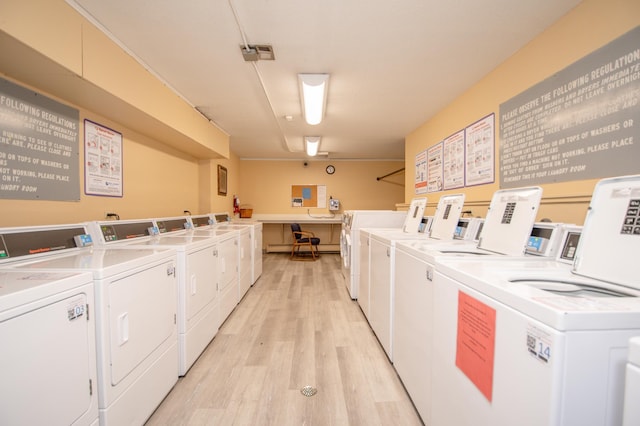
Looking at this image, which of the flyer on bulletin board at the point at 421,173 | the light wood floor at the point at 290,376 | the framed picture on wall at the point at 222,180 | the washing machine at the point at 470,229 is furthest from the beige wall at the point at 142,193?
the flyer on bulletin board at the point at 421,173

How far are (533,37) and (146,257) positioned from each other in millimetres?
2929

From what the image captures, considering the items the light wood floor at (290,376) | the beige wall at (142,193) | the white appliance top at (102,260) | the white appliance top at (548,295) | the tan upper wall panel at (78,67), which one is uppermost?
the tan upper wall panel at (78,67)

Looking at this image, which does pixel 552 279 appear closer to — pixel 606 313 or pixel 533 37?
pixel 606 313

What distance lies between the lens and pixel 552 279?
37.0 inches

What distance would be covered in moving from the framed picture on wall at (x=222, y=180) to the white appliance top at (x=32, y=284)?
11.8 ft

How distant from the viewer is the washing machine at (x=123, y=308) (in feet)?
3.54

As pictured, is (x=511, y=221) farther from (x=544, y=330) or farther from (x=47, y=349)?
(x=47, y=349)

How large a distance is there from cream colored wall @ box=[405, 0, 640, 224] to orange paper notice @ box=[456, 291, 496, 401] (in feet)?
4.15

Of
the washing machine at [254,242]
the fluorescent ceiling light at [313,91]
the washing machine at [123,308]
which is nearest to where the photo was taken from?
the washing machine at [123,308]

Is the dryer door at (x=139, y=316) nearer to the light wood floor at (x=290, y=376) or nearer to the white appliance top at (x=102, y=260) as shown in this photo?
the white appliance top at (x=102, y=260)

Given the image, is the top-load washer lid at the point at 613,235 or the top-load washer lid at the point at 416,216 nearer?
the top-load washer lid at the point at 613,235

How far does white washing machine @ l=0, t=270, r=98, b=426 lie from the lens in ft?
2.45

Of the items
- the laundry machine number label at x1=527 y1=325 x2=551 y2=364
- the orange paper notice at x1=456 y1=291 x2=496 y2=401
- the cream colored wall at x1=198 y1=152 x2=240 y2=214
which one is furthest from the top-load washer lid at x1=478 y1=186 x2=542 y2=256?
the cream colored wall at x1=198 y1=152 x2=240 y2=214

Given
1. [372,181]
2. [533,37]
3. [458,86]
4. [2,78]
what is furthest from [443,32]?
[372,181]
